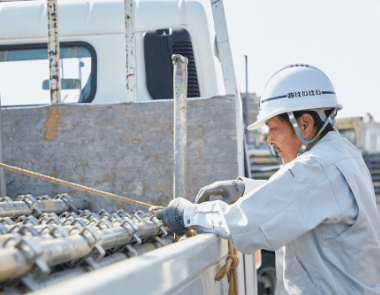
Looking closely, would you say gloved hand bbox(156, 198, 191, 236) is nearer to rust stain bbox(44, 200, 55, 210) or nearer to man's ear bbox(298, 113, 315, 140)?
man's ear bbox(298, 113, 315, 140)

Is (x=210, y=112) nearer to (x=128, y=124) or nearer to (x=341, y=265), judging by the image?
(x=128, y=124)

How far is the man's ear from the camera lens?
220cm

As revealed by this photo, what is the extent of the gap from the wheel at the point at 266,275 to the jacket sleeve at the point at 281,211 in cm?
311

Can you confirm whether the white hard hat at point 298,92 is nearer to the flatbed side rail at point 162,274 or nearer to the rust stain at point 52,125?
the flatbed side rail at point 162,274

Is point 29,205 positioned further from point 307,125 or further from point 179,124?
point 307,125

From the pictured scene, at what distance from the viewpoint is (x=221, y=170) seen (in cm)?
315

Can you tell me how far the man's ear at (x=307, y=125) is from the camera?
2197mm

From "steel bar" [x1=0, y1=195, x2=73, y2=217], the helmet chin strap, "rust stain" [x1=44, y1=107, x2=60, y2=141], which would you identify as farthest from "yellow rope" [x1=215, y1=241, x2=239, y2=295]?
"rust stain" [x1=44, y1=107, x2=60, y2=141]

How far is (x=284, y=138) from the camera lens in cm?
226

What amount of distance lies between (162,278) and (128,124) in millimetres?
2291

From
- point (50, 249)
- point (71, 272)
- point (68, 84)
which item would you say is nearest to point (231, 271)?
point (71, 272)

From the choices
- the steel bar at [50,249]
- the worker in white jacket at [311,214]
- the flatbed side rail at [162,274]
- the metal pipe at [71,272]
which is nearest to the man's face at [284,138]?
the worker in white jacket at [311,214]

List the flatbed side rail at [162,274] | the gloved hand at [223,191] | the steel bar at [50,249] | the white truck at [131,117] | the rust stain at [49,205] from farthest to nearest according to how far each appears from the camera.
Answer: the rust stain at [49,205] → the gloved hand at [223,191] → the white truck at [131,117] → the steel bar at [50,249] → the flatbed side rail at [162,274]

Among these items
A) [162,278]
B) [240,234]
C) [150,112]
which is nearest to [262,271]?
[150,112]
